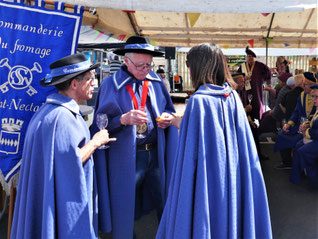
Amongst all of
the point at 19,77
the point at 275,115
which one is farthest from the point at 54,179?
the point at 275,115

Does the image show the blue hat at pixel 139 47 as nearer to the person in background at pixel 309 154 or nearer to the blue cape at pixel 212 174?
the blue cape at pixel 212 174

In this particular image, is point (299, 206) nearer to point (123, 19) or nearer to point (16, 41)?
point (123, 19)

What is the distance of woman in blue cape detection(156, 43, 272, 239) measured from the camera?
73.4 inches

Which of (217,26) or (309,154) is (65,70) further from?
(217,26)

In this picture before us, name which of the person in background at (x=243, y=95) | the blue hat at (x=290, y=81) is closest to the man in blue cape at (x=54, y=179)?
the person in background at (x=243, y=95)

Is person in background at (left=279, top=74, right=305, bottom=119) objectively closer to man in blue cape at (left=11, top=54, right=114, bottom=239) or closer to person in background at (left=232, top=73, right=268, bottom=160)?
person in background at (left=232, top=73, right=268, bottom=160)

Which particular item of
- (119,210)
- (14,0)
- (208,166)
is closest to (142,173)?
(119,210)

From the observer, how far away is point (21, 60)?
2.52 m

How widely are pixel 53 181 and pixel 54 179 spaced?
2 cm

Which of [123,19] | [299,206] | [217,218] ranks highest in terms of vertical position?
[123,19]

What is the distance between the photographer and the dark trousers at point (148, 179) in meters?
2.73

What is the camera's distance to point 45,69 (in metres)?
2.59

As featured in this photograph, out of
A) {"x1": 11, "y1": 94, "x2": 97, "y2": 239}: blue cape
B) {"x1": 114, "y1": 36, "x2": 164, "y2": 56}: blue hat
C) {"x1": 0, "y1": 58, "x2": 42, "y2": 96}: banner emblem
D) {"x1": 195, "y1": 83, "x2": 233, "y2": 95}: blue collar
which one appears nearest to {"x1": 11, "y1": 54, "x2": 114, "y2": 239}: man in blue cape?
{"x1": 11, "y1": 94, "x2": 97, "y2": 239}: blue cape

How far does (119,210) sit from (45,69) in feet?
4.34
